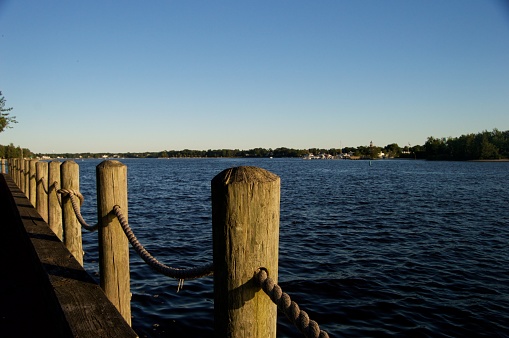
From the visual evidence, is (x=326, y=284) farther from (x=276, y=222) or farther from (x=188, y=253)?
(x=276, y=222)

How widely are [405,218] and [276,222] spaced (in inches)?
786

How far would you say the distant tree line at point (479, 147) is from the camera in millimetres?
149750

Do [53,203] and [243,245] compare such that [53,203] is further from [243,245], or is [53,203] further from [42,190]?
[243,245]

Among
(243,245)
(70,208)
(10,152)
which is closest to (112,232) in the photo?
(243,245)

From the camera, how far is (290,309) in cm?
137

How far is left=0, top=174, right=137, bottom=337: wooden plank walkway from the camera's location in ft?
7.62

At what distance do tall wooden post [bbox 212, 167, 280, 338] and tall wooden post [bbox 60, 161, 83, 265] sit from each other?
374 cm

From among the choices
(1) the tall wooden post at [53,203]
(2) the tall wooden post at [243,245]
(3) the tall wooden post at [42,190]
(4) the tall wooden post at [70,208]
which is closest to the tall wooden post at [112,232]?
(2) the tall wooden post at [243,245]

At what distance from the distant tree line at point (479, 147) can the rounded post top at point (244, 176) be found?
173645 mm

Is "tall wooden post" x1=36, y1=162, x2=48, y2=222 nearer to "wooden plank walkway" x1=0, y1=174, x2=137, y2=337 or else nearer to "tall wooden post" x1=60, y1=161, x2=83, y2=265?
"wooden plank walkway" x1=0, y1=174, x2=137, y2=337

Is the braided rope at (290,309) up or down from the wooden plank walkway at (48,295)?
up

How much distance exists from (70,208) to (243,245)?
418cm

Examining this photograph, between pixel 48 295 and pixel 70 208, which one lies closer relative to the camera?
pixel 48 295

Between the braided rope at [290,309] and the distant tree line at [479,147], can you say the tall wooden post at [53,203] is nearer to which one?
the braided rope at [290,309]
